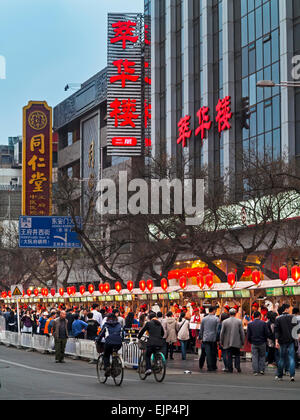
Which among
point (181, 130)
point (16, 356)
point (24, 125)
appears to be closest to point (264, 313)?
point (16, 356)

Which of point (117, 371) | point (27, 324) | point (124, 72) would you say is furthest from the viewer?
point (124, 72)

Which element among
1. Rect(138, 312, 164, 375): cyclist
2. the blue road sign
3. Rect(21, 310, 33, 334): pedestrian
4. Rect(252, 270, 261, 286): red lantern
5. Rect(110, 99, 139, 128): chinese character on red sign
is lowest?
Rect(21, 310, 33, 334): pedestrian

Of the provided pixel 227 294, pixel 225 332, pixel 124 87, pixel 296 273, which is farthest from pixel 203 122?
pixel 225 332

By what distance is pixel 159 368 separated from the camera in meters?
19.3

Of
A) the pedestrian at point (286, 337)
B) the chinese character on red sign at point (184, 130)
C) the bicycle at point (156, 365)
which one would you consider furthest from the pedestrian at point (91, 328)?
the chinese character on red sign at point (184, 130)

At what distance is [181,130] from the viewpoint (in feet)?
192

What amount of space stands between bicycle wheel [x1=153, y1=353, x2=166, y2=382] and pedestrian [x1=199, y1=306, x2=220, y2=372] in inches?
135

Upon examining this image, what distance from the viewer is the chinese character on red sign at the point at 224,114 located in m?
51.9

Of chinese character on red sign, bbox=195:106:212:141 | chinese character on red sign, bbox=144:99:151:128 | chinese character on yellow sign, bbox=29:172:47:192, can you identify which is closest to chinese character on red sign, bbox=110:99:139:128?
chinese character on red sign, bbox=144:99:151:128

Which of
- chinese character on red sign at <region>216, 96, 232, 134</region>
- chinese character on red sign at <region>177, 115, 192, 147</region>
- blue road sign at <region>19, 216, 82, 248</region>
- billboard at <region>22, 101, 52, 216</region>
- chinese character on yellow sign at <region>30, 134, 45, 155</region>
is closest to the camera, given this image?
blue road sign at <region>19, 216, 82, 248</region>

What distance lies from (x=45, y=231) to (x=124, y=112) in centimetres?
1966

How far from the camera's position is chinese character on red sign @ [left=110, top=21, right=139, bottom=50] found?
5997cm

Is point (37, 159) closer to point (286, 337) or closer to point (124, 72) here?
point (124, 72)

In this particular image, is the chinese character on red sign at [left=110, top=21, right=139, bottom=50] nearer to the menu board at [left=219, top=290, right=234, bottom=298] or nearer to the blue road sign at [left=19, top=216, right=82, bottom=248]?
the blue road sign at [left=19, top=216, right=82, bottom=248]
